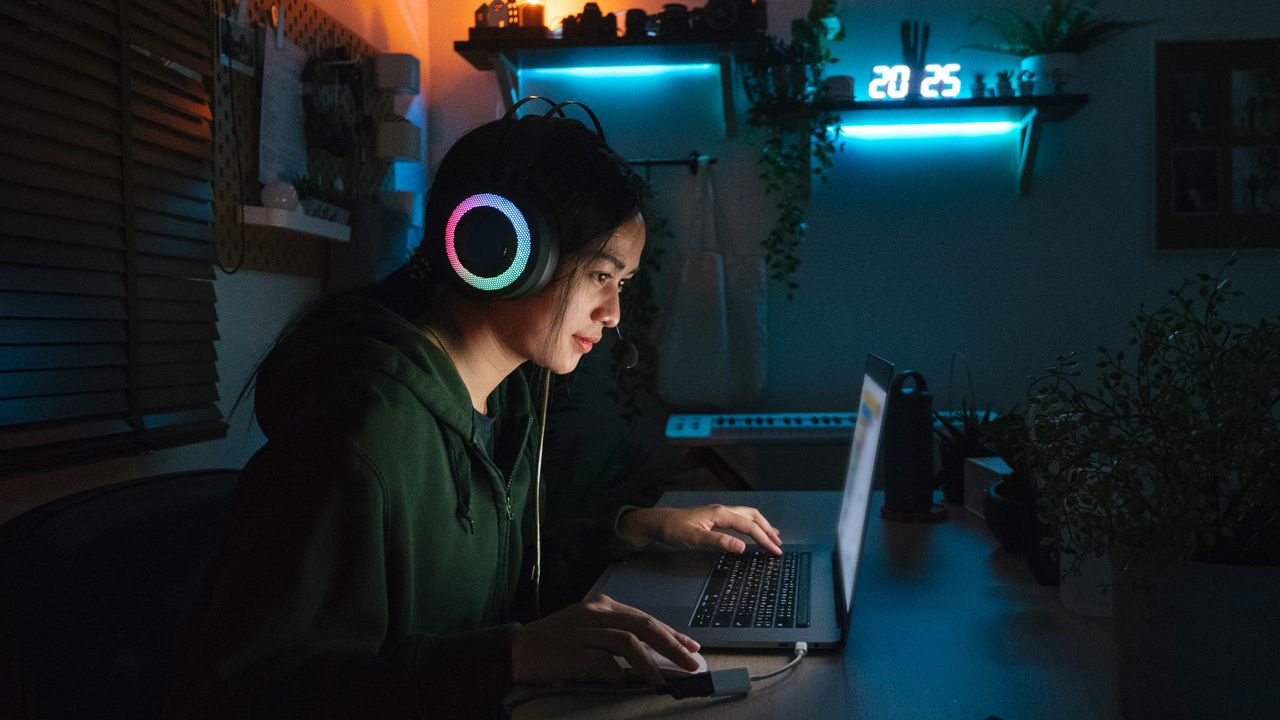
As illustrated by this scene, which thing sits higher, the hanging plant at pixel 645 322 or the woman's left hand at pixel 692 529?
the hanging plant at pixel 645 322

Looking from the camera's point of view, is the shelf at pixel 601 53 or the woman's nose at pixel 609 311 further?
the shelf at pixel 601 53

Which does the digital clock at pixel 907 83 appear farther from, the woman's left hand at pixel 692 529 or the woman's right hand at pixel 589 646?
the woman's right hand at pixel 589 646

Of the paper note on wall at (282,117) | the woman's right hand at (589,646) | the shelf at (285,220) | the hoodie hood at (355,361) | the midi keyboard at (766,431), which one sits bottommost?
the midi keyboard at (766,431)

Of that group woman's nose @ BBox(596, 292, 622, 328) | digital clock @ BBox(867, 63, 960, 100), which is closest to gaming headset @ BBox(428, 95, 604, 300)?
woman's nose @ BBox(596, 292, 622, 328)

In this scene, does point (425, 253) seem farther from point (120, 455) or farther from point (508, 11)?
point (508, 11)

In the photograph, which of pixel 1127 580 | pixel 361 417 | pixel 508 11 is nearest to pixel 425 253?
pixel 361 417

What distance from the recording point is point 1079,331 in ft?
9.63

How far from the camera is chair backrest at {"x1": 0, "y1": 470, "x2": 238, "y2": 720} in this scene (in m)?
0.77

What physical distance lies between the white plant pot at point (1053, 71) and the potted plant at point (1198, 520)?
2195 mm

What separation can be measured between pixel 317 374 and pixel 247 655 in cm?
26

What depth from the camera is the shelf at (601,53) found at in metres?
2.70

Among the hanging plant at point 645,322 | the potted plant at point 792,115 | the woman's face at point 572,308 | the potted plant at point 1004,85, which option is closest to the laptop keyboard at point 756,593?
the woman's face at point 572,308

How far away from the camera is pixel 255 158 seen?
6.70 feet

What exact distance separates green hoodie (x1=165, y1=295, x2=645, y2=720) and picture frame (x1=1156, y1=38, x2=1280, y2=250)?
8.76 ft
